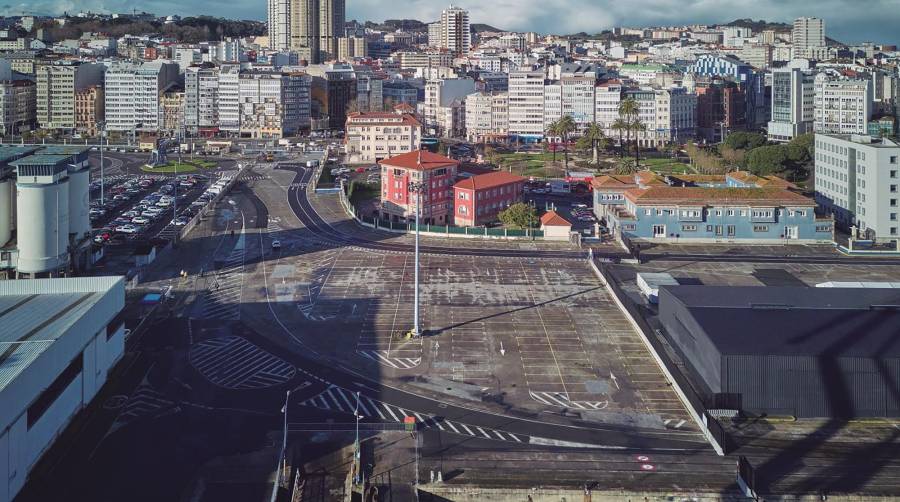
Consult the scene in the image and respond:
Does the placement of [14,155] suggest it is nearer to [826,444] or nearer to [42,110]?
[826,444]

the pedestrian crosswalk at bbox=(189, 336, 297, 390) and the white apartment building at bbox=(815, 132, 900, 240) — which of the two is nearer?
the pedestrian crosswalk at bbox=(189, 336, 297, 390)

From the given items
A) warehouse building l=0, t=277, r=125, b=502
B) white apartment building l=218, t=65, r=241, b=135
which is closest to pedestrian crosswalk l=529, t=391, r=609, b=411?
warehouse building l=0, t=277, r=125, b=502

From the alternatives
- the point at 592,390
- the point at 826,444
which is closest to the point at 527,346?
the point at 592,390

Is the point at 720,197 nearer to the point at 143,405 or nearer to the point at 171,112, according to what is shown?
the point at 143,405

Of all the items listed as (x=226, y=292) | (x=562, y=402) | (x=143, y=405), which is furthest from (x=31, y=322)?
(x=562, y=402)

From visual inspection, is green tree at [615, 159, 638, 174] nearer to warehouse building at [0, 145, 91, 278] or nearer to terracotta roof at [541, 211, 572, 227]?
terracotta roof at [541, 211, 572, 227]

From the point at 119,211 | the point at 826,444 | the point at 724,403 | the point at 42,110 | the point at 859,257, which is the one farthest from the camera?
the point at 42,110
